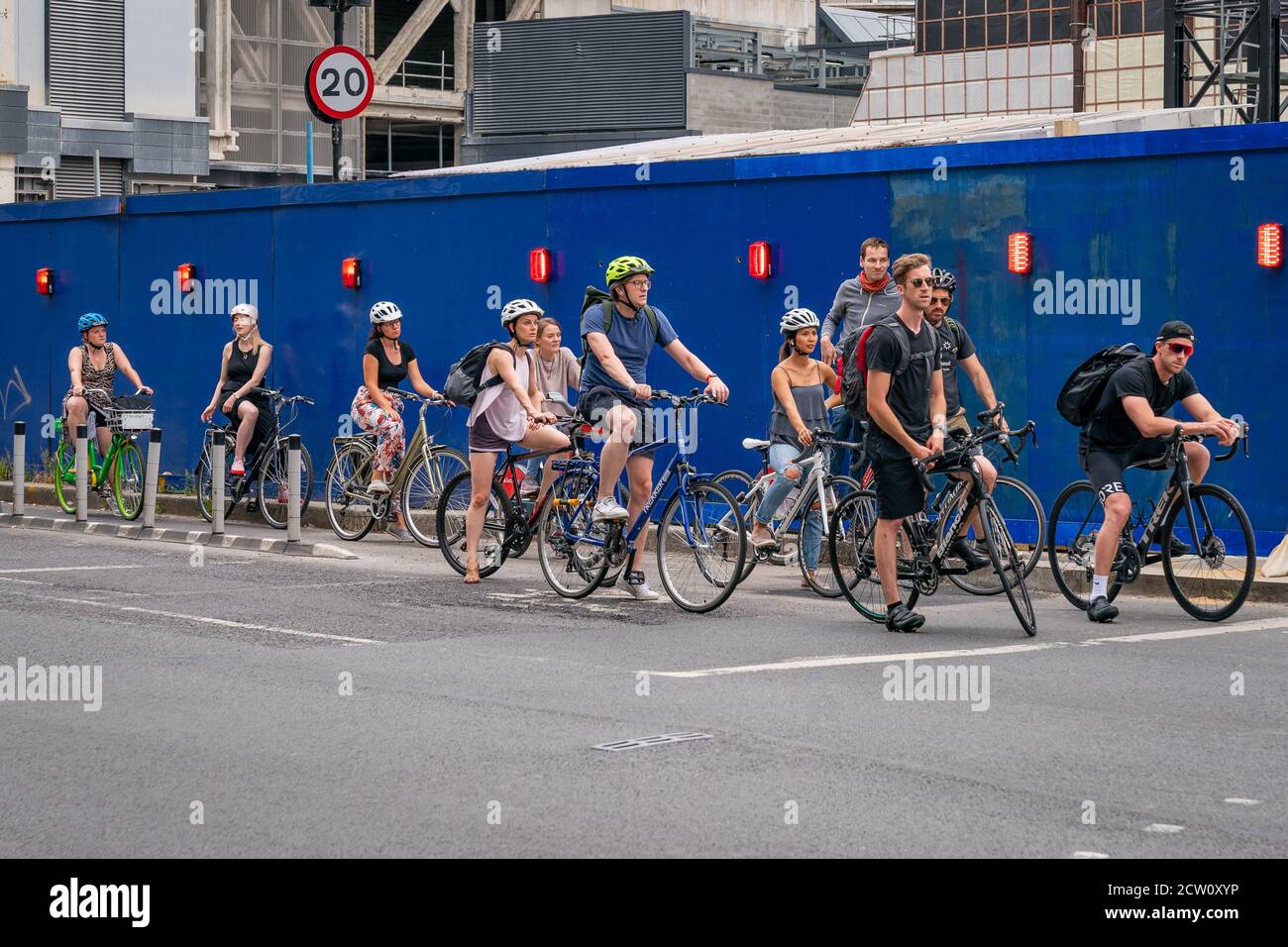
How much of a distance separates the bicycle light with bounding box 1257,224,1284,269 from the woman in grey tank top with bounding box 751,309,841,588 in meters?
3.12

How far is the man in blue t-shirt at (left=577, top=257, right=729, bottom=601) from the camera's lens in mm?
11852

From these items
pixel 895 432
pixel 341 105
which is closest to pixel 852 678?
pixel 895 432

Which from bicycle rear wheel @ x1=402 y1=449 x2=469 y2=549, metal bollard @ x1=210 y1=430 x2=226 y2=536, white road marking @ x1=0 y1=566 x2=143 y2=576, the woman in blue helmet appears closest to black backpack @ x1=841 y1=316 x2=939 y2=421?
bicycle rear wheel @ x1=402 y1=449 x2=469 y2=549

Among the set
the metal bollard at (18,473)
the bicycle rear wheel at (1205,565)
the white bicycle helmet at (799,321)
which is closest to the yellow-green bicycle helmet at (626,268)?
the white bicycle helmet at (799,321)

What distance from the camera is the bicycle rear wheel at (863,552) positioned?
11227 mm

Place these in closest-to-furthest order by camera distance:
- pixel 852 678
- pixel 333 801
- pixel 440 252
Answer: pixel 333 801
pixel 852 678
pixel 440 252

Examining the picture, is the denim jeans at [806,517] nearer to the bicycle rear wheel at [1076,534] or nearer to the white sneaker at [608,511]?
the white sneaker at [608,511]

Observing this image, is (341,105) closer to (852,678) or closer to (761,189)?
(761,189)

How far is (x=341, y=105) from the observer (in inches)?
782

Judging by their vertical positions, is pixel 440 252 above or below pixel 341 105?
below

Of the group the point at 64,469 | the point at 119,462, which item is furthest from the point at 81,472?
the point at 64,469

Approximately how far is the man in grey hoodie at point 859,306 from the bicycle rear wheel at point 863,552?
167 centimetres

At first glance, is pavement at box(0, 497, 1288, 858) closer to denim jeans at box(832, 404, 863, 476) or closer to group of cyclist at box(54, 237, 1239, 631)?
group of cyclist at box(54, 237, 1239, 631)
